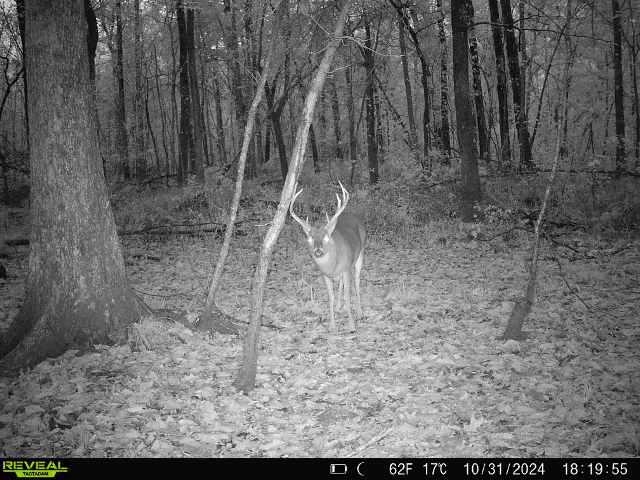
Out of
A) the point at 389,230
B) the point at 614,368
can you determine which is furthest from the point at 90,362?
the point at 389,230

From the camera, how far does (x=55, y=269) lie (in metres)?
5.29

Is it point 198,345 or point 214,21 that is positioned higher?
point 214,21

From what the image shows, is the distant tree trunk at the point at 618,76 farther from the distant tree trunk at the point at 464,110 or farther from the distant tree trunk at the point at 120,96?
the distant tree trunk at the point at 120,96

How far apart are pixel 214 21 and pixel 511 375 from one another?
79.3 ft

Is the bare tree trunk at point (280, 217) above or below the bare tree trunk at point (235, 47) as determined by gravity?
below

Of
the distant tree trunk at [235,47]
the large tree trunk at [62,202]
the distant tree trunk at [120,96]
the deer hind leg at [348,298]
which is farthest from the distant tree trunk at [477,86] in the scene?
the distant tree trunk at [120,96]

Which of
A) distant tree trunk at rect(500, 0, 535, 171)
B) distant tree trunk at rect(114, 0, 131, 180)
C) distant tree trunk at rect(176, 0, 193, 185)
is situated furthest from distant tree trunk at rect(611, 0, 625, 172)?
distant tree trunk at rect(114, 0, 131, 180)

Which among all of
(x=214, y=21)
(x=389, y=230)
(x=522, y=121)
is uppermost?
(x=214, y=21)

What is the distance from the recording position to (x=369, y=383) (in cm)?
490

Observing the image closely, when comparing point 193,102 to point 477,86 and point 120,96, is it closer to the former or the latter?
point 120,96

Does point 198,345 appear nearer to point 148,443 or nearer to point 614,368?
point 148,443

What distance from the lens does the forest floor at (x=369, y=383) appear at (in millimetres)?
3725

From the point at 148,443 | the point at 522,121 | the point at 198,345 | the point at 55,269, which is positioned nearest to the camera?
the point at 148,443
